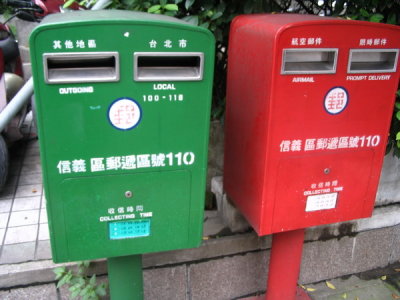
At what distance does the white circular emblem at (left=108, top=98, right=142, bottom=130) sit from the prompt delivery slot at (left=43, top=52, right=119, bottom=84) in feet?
0.30

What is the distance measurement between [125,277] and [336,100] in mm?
1282

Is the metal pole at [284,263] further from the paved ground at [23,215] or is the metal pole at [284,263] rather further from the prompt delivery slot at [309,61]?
the paved ground at [23,215]

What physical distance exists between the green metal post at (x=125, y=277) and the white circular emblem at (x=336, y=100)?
1.12 metres

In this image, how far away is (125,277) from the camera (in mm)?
1898

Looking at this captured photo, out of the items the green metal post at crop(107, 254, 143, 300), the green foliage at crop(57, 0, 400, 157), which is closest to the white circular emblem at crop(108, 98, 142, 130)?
the green metal post at crop(107, 254, 143, 300)

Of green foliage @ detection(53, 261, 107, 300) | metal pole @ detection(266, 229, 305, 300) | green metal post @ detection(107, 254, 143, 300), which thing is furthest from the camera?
metal pole @ detection(266, 229, 305, 300)

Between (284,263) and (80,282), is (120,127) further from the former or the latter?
(284,263)

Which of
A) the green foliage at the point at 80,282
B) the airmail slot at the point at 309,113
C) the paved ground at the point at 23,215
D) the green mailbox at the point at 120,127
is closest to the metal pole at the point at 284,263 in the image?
the airmail slot at the point at 309,113

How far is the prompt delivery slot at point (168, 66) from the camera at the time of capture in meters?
1.40

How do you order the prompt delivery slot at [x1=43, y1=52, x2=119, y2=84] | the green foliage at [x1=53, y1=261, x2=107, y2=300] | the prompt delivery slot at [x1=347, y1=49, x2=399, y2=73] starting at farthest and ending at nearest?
the green foliage at [x1=53, y1=261, x2=107, y2=300], the prompt delivery slot at [x1=347, y1=49, x2=399, y2=73], the prompt delivery slot at [x1=43, y1=52, x2=119, y2=84]

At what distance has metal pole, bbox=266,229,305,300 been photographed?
2.17 metres

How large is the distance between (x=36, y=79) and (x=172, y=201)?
704 millimetres

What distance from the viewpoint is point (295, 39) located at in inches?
62.0

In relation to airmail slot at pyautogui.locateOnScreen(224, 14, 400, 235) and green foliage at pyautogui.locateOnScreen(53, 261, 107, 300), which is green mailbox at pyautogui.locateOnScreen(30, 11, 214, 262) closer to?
airmail slot at pyautogui.locateOnScreen(224, 14, 400, 235)
